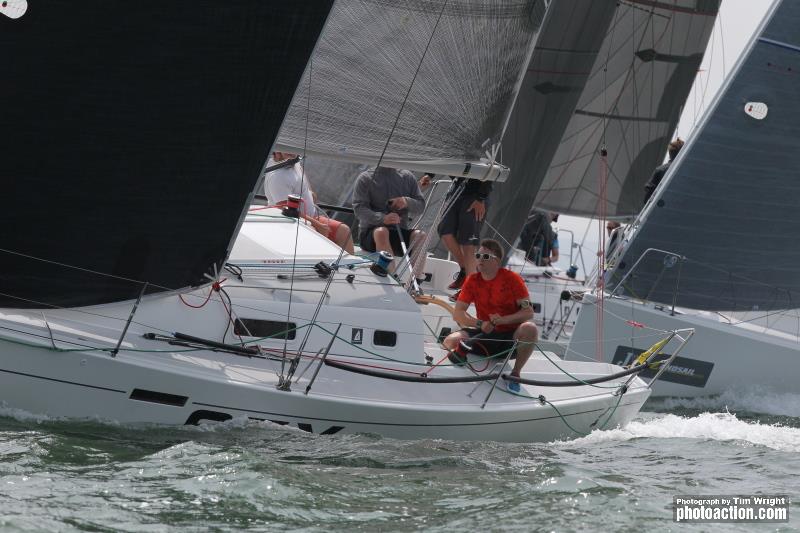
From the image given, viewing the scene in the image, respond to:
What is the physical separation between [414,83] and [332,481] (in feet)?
9.75

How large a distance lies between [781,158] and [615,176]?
6271 millimetres

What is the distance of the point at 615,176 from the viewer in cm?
1722

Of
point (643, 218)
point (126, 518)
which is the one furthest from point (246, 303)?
point (643, 218)

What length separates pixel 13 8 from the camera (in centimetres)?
602

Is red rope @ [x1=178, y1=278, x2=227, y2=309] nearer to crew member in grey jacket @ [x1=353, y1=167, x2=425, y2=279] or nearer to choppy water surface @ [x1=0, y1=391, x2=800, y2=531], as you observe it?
choppy water surface @ [x1=0, y1=391, x2=800, y2=531]

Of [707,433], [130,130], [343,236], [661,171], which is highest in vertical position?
[661,171]

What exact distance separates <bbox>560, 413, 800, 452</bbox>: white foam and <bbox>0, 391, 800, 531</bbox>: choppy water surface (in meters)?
0.42

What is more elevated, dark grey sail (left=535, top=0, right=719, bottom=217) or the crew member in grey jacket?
dark grey sail (left=535, top=0, right=719, bottom=217)

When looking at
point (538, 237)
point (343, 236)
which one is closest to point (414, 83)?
point (343, 236)

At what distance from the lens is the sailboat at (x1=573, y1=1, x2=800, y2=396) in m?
10.8

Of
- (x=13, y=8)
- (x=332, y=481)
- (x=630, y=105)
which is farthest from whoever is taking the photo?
(x=630, y=105)

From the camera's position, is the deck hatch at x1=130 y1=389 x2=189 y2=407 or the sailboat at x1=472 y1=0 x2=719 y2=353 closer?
the deck hatch at x1=130 y1=389 x2=189 y2=407

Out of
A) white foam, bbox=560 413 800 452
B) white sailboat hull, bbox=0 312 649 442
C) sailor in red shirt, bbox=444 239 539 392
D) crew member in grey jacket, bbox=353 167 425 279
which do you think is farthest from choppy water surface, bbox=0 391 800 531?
crew member in grey jacket, bbox=353 167 425 279

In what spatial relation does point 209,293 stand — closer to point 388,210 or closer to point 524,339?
point 524,339
